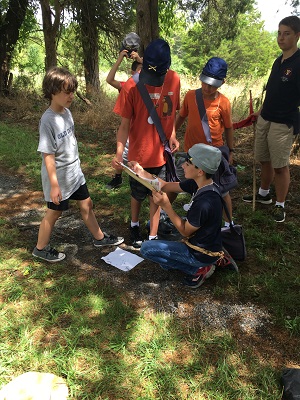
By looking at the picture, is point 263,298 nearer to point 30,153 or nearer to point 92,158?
point 92,158

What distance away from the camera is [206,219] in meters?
2.45

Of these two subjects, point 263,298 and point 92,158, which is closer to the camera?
point 263,298

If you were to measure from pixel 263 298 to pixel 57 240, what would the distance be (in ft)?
7.08

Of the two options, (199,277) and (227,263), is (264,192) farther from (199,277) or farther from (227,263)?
(199,277)

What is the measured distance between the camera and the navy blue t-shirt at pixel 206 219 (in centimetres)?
241

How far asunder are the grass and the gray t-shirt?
0.79 meters

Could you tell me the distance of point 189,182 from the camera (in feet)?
9.28

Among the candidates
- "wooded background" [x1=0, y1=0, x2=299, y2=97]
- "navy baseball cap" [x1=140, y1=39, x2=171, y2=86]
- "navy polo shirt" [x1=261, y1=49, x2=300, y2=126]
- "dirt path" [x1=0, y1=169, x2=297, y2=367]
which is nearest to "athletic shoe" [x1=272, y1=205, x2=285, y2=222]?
"navy polo shirt" [x1=261, y1=49, x2=300, y2=126]

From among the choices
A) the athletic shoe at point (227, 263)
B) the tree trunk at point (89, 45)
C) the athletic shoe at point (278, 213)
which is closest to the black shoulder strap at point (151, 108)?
the athletic shoe at point (227, 263)

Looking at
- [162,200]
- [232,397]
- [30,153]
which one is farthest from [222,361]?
[30,153]

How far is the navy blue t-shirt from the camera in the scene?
241 cm

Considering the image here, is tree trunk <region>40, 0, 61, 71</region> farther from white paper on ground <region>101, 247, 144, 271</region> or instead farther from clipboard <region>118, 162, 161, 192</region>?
clipboard <region>118, 162, 161, 192</region>

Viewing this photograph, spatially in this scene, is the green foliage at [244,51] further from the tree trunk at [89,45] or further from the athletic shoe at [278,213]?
the athletic shoe at [278,213]

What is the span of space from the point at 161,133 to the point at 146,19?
4.04 metres
